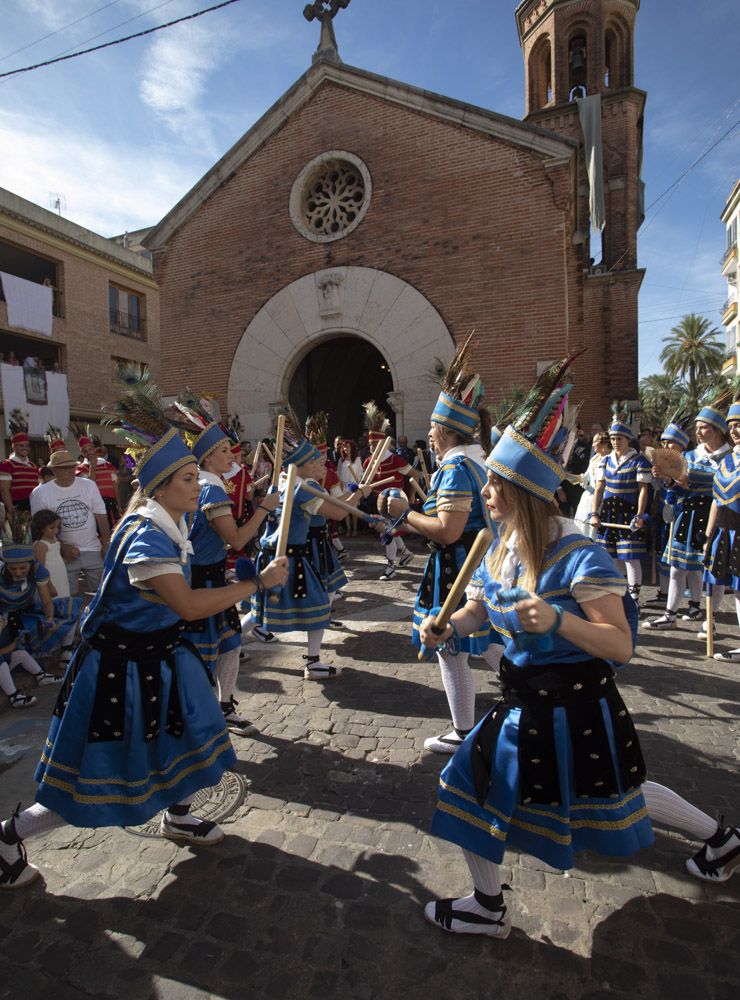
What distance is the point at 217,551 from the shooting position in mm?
4168

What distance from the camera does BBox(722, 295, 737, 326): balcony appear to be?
142 feet

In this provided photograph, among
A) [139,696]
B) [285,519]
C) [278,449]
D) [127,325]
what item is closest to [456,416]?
[278,449]

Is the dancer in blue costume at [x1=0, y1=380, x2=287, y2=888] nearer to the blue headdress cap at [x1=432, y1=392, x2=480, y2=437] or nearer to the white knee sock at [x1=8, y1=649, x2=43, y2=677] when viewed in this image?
the blue headdress cap at [x1=432, y1=392, x2=480, y2=437]

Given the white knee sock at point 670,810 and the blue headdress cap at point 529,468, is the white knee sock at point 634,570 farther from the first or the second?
the blue headdress cap at point 529,468

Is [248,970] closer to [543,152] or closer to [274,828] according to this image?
[274,828]

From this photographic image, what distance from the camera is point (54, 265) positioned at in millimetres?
22688

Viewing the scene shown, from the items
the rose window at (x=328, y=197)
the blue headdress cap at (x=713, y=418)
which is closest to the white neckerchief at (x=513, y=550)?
the blue headdress cap at (x=713, y=418)

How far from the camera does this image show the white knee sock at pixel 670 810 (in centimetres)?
234

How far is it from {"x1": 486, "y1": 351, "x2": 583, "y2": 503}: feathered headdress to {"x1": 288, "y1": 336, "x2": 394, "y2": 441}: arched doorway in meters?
12.5

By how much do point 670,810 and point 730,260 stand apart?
53151 mm

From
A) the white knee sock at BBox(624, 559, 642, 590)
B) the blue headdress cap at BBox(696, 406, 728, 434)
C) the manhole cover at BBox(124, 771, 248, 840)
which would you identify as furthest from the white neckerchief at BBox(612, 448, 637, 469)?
the manhole cover at BBox(124, 771, 248, 840)

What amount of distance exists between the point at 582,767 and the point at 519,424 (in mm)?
1233

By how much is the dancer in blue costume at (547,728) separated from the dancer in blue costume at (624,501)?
505 cm

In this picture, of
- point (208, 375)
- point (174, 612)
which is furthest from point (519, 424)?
point (208, 375)
